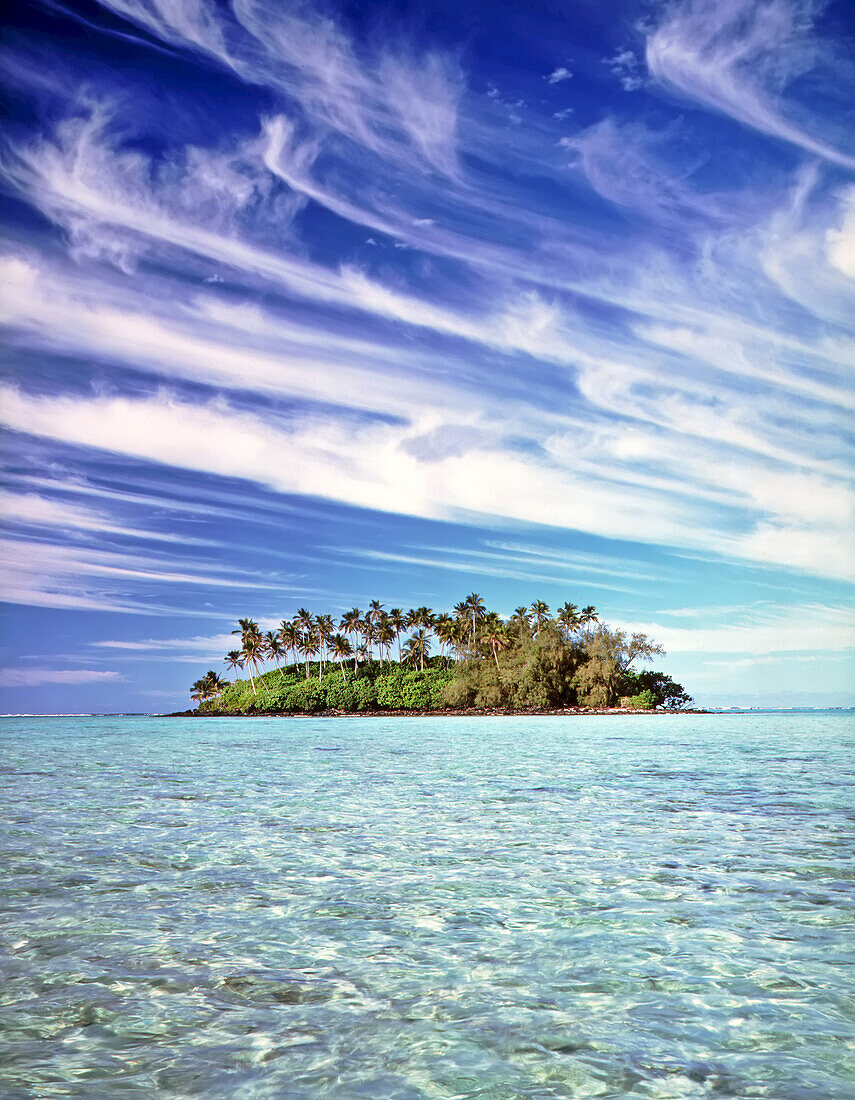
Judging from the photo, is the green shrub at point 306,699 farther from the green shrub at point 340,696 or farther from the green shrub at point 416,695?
the green shrub at point 416,695

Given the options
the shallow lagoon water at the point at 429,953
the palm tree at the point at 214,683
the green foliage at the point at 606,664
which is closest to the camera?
the shallow lagoon water at the point at 429,953

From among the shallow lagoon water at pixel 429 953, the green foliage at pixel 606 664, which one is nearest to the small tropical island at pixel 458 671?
the green foliage at pixel 606 664

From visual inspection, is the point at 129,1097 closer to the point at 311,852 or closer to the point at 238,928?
the point at 238,928

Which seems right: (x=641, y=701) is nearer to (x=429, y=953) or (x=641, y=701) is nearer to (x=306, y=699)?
(x=306, y=699)

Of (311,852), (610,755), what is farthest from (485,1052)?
(610,755)

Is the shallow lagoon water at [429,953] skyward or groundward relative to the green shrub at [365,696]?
groundward

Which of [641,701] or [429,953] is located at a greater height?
[641,701]

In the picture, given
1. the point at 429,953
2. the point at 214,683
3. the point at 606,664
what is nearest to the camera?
the point at 429,953

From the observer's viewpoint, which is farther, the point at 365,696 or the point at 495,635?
the point at 365,696

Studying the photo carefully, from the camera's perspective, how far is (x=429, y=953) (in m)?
6.70

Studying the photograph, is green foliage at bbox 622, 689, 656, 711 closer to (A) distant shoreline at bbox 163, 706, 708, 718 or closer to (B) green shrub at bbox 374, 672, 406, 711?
(A) distant shoreline at bbox 163, 706, 708, 718

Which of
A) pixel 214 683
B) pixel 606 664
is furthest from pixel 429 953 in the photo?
pixel 214 683

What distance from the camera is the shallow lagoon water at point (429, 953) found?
4.63 m

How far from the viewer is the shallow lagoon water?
4.63 m
